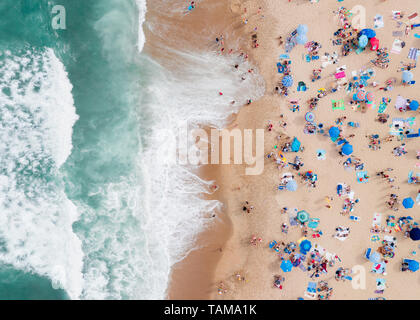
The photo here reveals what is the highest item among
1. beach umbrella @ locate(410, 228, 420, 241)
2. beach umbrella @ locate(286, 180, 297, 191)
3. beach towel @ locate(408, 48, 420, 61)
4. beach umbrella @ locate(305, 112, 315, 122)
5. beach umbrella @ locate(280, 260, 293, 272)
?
beach towel @ locate(408, 48, 420, 61)

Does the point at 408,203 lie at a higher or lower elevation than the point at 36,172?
lower

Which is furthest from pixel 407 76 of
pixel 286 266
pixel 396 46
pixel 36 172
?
pixel 36 172

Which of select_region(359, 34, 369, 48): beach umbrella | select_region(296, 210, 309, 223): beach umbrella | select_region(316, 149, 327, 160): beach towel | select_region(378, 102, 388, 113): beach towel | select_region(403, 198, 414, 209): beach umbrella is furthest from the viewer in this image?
select_region(316, 149, 327, 160): beach towel

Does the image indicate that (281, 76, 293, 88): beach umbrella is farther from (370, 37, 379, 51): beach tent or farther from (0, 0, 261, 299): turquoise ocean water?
(370, 37, 379, 51): beach tent

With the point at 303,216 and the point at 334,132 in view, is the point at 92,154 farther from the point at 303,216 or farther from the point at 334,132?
the point at 334,132

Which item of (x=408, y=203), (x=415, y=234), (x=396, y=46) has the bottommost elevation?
(x=415, y=234)

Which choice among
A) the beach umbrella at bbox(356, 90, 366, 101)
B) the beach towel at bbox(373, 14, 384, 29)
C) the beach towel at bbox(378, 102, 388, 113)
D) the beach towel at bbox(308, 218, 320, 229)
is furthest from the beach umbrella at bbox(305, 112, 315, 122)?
the beach towel at bbox(373, 14, 384, 29)
